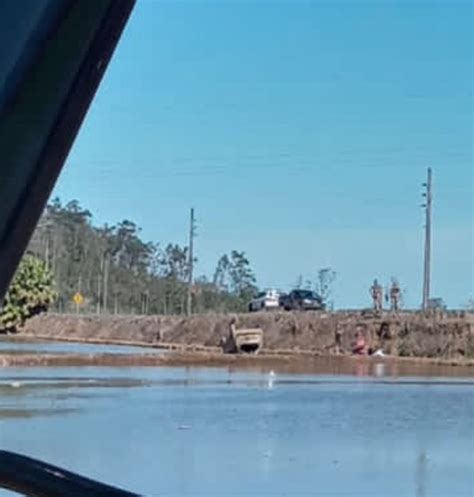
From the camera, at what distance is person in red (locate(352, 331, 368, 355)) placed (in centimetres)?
2727

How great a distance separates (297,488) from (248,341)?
19856 mm

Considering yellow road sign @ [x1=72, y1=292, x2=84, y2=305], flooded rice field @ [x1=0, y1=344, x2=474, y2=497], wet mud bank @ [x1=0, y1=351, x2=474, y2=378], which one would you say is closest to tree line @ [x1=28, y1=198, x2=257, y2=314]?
yellow road sign @ [x1=72, y1=292, x2=84, y2=305]

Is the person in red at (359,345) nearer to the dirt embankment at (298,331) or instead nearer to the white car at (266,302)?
the dirt embankment at (298,331)

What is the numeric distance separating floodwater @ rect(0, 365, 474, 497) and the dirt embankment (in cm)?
1306

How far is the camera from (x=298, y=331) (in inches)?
1194

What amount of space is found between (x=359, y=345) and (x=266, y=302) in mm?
8536

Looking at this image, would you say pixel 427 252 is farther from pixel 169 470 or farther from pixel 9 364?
pixel 169 470

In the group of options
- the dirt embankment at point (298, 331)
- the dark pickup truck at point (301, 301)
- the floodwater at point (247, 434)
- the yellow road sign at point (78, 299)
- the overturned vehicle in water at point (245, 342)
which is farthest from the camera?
the dark pickup truck at point (301, 301)

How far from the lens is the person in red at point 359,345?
2727 cm

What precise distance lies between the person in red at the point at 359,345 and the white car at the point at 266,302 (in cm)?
624

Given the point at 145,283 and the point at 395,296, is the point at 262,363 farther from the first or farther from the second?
the point at 145,283

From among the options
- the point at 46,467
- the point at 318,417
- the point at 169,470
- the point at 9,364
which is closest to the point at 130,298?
the point at 9,364

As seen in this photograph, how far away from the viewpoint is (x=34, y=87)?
3.43ft

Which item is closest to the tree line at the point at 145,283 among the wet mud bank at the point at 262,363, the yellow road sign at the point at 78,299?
the yellow road sign at the point at 78,299
